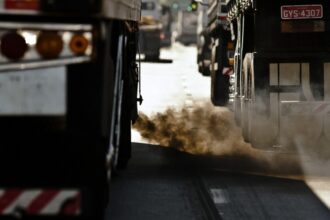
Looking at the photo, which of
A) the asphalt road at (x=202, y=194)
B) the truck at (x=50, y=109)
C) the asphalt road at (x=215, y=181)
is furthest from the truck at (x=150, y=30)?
the truck at (x=50, y=109)

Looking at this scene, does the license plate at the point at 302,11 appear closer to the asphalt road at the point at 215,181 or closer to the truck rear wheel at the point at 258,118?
the truck rear wheel at the point at 258,118

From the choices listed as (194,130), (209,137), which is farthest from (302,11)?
(194,130)

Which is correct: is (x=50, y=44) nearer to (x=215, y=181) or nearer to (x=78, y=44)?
(x=78, y=44)

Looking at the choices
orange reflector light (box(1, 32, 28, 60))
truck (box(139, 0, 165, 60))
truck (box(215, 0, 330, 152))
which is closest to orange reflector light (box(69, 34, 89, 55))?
orange reflector light (box(1, 32, 28, 60))

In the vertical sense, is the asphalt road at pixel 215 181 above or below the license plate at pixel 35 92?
below

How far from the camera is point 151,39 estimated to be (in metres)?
48.2

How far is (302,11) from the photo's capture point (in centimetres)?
1399

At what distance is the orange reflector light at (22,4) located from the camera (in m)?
6.59

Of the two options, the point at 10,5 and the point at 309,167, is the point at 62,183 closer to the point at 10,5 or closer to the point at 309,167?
the point at 10,5

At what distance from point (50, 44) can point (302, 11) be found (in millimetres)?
7803

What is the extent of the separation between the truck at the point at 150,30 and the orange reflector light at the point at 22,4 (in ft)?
132

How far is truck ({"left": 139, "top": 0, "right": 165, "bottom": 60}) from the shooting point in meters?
47.5

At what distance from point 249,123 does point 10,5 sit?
27.6ft

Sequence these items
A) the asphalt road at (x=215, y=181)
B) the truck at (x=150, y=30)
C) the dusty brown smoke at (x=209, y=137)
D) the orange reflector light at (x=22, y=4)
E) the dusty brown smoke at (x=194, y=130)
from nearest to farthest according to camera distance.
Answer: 1. the orange reflector light at (x=22, y=4)
2. the asphalt road at (x=215, y=181)
3. the dusty brown smoke at (x=209, y=137)
4. the dusty brown smoke at (x=194, y=130)
5. the truck at (x=150, y=30)
